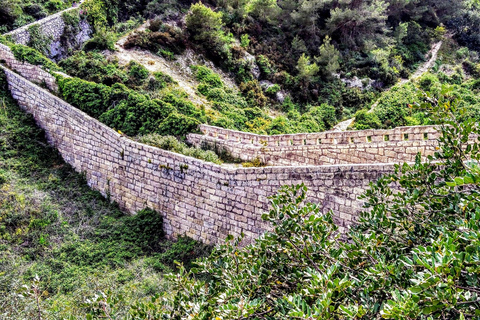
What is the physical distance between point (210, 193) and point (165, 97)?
6.21 metres

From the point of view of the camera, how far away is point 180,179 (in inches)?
405

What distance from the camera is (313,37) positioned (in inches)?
1030

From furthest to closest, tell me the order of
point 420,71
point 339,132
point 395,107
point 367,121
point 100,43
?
1. point 420,71
2. point 395,107
3. point 367,121
4. point 100,43
5. point 339,132

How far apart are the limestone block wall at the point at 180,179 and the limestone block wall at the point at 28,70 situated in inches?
19.1

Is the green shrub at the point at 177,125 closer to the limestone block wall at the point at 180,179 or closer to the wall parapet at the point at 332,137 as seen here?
the wall parapet at the point at 332,137

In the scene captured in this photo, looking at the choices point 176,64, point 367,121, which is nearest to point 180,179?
point 176,64

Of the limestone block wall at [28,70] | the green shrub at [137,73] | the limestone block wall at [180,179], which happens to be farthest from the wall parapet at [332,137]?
the limestone block wall at [28,70]

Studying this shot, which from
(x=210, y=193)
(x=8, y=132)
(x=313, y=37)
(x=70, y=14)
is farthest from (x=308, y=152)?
(x=313, y=37)

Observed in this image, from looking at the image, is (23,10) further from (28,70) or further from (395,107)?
(395,107)

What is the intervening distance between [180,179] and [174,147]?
1.41 metres

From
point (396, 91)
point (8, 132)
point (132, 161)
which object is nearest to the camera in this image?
point (132, 161)

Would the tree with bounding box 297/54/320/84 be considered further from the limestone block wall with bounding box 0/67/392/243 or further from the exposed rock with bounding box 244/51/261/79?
the limestone block wall with bounding box 0/67/392/243

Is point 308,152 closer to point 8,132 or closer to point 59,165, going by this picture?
point 59,165

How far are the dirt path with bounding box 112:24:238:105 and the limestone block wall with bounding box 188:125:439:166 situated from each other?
4.77 metres
